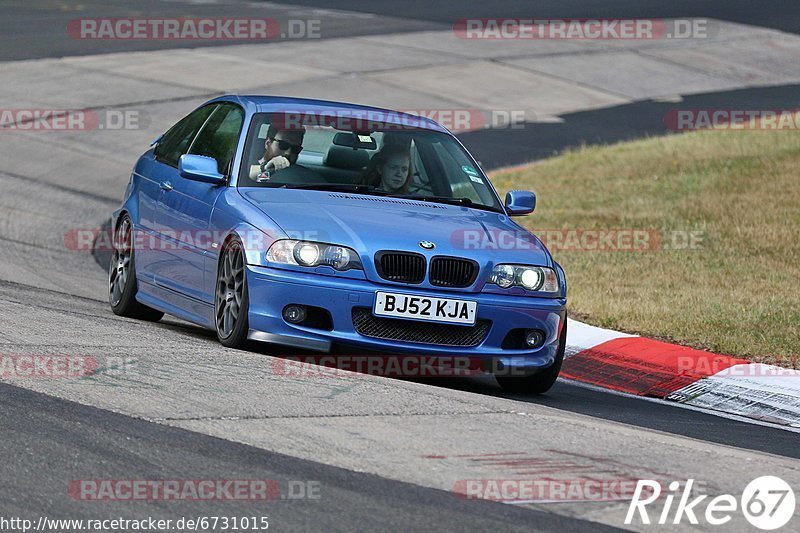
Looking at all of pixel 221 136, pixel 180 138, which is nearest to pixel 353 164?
pixel 221 136

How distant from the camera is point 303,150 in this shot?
29.7 ft

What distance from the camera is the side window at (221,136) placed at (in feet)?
30.2

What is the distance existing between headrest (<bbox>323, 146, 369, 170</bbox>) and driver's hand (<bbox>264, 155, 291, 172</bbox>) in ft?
0.81

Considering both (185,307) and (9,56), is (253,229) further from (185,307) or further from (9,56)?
(9,56)

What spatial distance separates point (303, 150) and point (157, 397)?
9.00 feet

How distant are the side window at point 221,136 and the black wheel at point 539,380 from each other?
2109 millimetres

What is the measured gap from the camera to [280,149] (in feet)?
29.7

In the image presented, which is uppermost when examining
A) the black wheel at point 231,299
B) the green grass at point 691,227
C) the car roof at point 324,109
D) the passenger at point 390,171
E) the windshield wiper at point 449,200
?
the car roof at point 324,109

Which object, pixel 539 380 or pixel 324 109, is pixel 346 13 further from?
pixel 539 380

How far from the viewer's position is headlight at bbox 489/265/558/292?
8195 millimetres

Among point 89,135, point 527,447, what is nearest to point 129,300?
point 527,447

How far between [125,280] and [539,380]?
9.88 ft

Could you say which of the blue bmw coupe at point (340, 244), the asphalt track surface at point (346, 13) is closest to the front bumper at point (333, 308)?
the blue bmw coupe at point (340, 244)

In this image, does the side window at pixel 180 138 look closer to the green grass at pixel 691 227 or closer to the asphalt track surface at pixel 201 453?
the asphalt track surface at pixel 201 453
